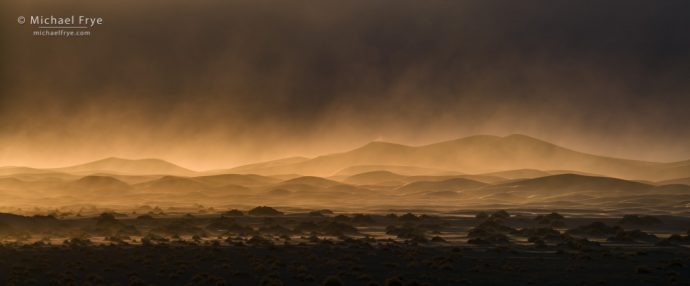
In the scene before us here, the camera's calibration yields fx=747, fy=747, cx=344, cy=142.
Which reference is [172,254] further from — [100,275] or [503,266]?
[503,266]

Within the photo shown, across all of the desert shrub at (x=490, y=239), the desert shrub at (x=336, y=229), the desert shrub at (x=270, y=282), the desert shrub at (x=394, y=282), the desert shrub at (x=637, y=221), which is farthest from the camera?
the desert shrub at (x=637, y=221)

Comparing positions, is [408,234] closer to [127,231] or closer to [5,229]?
[127,231]

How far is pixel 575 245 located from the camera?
61812 mm

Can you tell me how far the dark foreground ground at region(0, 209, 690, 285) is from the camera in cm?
4116

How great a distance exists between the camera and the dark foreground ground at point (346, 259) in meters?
41.2

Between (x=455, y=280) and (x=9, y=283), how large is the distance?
935 inches

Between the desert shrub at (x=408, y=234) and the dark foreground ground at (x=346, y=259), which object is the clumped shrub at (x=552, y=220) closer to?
the dark foreground ground at (x=346, y=259)

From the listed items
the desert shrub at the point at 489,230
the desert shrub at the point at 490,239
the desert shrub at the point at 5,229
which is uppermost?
the desert shrub at the point at 5,229

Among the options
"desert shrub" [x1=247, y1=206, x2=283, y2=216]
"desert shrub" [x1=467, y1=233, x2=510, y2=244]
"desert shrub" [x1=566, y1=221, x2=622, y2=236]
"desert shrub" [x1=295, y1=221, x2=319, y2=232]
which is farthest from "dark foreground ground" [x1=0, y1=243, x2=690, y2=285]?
"desert shrub" [x1=247, y1=206, x2=283, y2=216]

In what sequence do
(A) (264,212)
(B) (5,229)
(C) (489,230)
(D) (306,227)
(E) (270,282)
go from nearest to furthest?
(E) (270,282), (C) (489,230), (B) (5,229), (D) (306,227), (A) (264,212)

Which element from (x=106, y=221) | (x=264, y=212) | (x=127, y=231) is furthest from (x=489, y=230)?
(x=264, y=212)

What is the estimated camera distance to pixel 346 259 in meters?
51.3

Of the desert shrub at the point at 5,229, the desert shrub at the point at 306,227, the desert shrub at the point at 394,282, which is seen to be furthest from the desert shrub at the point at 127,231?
the desert shrub at the point at 394,282

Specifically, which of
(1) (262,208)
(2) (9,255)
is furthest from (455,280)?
(1) (262,208)
